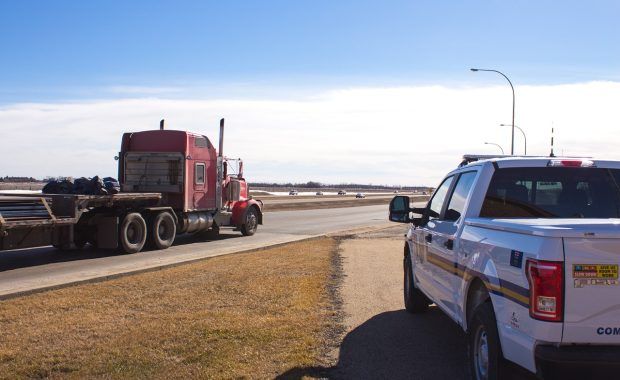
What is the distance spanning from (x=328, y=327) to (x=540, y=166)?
321 centimetres

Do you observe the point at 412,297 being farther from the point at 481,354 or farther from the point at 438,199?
the point at 481,354

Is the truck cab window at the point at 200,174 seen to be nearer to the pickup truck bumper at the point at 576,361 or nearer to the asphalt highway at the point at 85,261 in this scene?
the asphalt highway at the point at 85,261

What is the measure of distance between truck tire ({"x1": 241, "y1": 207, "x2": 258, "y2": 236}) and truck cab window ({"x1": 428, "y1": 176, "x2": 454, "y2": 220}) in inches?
602

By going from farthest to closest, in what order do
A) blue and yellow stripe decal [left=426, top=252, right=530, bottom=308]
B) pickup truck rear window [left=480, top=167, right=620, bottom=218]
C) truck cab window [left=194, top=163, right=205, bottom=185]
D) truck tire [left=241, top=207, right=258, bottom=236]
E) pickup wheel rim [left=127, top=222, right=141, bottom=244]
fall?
truck tire [left=241, top=207, right=258, bottom=236]
truck cab window [left=194, top=163, right=205, bottom=185]
pickup wheel rim [left=127, top=222, right=141, bottom=244]
pickup truck rear window [left=480, top=167, right=620, bottom=218]
blue and yellow stripe decal [left=426, top=252, right=530, bottom=308]

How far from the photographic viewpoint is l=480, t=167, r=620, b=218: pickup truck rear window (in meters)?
5.12

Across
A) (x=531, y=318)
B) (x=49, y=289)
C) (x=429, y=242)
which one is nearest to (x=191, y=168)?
(x=49, y=289)

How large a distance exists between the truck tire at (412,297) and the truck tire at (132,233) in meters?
9.98

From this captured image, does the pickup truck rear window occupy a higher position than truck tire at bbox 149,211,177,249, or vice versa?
the pickup truck rear window

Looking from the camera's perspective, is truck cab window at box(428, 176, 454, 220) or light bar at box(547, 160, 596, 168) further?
truck cab window at box(428, 176, 454, 220)

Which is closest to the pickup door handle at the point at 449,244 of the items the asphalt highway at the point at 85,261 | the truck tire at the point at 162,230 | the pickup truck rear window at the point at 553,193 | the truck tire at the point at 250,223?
the pickup truck rear window at the point at 553,193

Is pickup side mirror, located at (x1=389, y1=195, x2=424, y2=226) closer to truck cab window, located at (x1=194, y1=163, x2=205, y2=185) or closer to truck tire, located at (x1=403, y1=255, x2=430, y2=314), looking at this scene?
truck tire, located at (x1=403, y1=255, x2=430, y2=314)

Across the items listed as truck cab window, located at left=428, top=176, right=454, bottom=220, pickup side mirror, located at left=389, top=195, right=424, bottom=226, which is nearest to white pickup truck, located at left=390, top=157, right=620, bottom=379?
truck cab window, located at left=428, top=176, right=454, bottom=220

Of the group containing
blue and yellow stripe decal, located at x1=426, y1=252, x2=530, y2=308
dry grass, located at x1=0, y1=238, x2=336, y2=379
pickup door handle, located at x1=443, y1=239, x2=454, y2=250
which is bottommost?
dry grass, located at x1=0, y1=238, x2=336, y2=379

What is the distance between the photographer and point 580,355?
3764 millimetres
